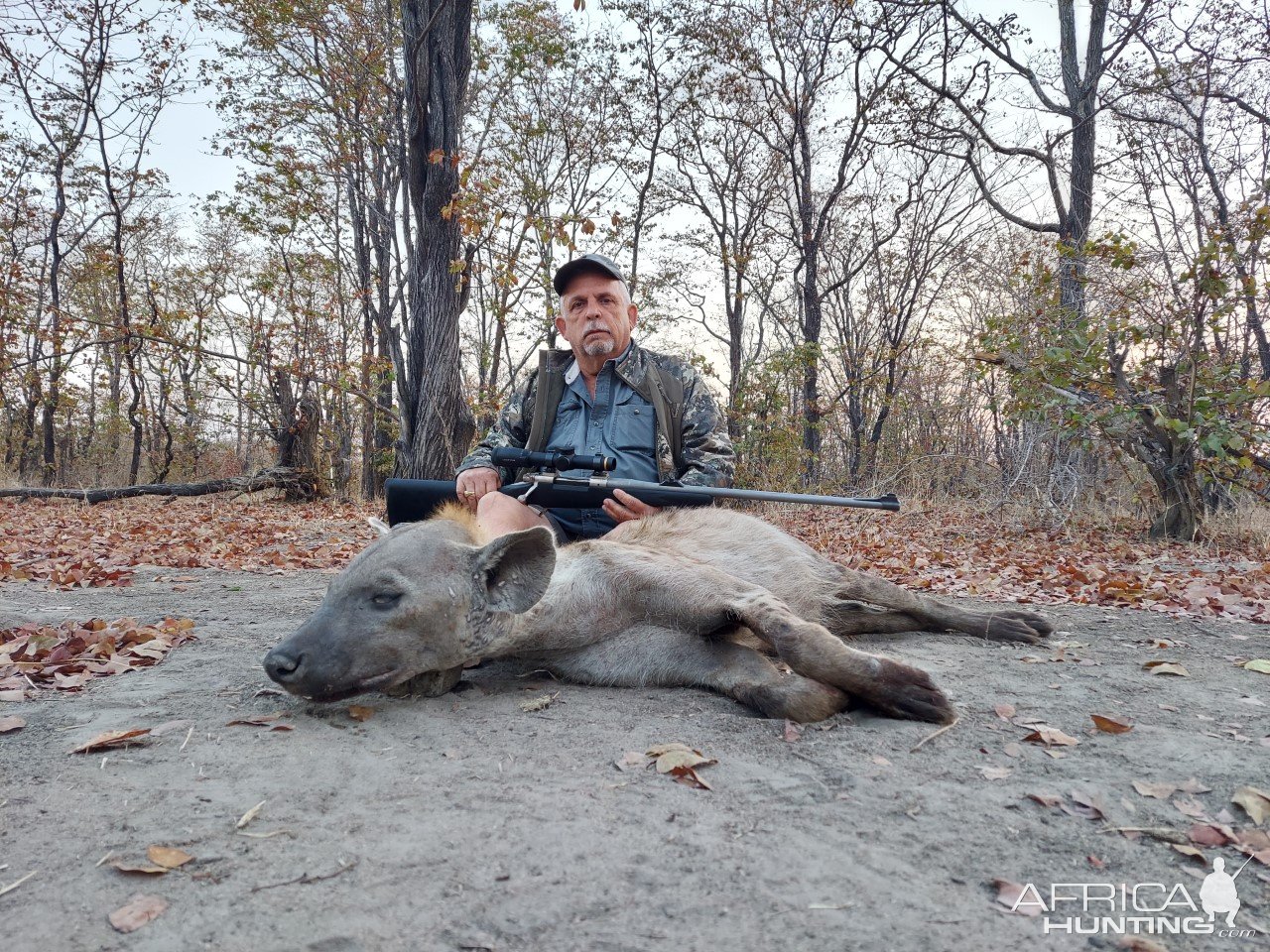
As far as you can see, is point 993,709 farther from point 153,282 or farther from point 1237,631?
point 153,282

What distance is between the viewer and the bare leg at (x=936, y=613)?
13.0ft

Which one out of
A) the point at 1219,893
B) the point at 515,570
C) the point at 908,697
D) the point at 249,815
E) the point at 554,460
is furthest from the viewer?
the point at 554,460

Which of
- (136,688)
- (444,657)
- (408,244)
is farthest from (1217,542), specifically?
(408,244)

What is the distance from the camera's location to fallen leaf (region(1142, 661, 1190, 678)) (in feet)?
10.9

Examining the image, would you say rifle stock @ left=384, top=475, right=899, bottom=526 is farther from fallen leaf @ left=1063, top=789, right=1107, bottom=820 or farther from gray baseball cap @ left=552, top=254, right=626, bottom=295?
fallen leaf @ left=1063, top=789, right=1107, bottom=820

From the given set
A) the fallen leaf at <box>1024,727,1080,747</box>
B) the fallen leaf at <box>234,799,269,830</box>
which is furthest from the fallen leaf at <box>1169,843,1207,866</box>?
the fallen leaf at <box>234,799,269,830</box>

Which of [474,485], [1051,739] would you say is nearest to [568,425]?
[474,485]

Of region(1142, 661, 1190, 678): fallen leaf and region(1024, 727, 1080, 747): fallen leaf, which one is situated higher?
region(1024, 727, 1080, 747): fallen leaf

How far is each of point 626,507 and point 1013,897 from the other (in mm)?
2824

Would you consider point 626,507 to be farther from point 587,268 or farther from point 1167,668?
point 1167,668

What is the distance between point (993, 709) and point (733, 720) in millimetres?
948

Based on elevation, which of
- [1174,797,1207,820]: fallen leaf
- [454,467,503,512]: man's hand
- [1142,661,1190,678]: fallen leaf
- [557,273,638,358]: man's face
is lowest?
[1142,661,1190,678]: fallen leaf

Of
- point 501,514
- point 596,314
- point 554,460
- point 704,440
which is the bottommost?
point 501,514

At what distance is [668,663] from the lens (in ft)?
10.1
